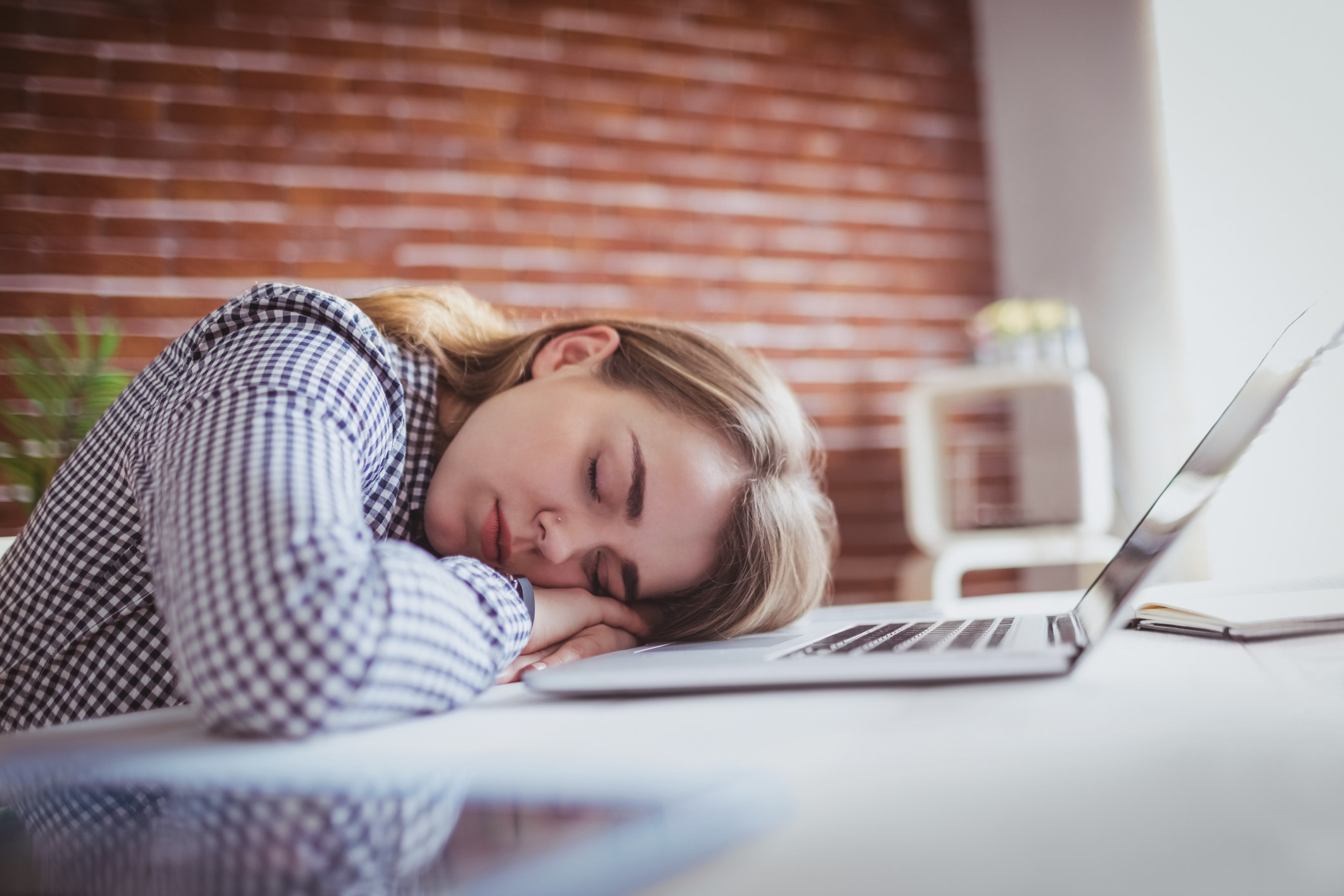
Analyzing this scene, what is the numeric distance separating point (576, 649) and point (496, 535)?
12cm

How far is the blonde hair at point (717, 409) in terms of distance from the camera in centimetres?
80

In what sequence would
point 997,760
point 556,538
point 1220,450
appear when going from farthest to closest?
1. point 556,538
2. point 1220,450
3. point 997,760

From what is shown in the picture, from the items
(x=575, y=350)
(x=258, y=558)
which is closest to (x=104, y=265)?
(x=575, y=350)

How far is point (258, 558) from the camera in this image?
42cm

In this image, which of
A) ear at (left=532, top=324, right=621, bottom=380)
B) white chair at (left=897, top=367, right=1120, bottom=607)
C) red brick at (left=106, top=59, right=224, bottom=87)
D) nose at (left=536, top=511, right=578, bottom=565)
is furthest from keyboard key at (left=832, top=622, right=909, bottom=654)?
red brick at (left=106, top=59, right=224, bottom=87)

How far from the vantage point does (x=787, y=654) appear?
52 cm

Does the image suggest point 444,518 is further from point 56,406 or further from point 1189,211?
point 1189,211

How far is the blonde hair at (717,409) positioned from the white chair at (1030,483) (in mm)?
1418

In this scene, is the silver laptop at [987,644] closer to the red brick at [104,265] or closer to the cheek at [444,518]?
the cheek at [444,518]

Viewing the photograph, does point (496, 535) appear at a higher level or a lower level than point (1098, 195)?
lower

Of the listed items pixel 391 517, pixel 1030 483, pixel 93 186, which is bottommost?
pixel 1030 483

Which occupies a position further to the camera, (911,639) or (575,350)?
(575,350)

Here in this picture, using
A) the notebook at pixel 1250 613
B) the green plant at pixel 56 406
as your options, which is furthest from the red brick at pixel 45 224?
the notebook at pixel 1250 613

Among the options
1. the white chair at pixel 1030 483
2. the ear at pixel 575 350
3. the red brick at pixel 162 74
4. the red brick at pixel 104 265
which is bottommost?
the white chair at pixel 1030 483
